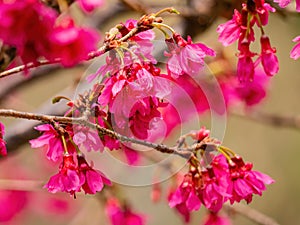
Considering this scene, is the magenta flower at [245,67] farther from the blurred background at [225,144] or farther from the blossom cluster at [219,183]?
the blurred background at [225,144]

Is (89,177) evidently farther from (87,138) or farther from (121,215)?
(121,215)

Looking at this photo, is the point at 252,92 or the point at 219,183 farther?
the point at 252,92

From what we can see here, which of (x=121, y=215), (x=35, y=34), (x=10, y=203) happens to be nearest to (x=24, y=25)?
(x=35, y=34)

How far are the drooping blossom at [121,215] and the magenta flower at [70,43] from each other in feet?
1.94

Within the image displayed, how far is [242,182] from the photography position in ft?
3.19

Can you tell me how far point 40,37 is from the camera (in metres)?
0.84

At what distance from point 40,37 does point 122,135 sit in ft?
0.58

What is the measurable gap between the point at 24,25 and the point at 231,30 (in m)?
0.31

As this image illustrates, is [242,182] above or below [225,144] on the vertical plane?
above

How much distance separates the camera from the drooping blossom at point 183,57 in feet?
3.01

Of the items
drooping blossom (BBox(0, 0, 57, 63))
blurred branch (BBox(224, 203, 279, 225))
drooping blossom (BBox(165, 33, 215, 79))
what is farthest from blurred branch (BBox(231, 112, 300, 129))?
drooping blossom (BBox(0, 0, 57, 63))

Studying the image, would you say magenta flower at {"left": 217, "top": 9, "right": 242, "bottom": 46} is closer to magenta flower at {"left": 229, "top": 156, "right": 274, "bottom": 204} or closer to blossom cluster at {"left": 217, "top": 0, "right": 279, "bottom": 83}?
blossom cluster at {"left": 217, "top": 0, "right": 279, "bottom": 83}

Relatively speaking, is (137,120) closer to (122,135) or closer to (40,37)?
(122,135)

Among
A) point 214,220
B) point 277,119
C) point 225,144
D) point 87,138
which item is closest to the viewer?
point 87,138
